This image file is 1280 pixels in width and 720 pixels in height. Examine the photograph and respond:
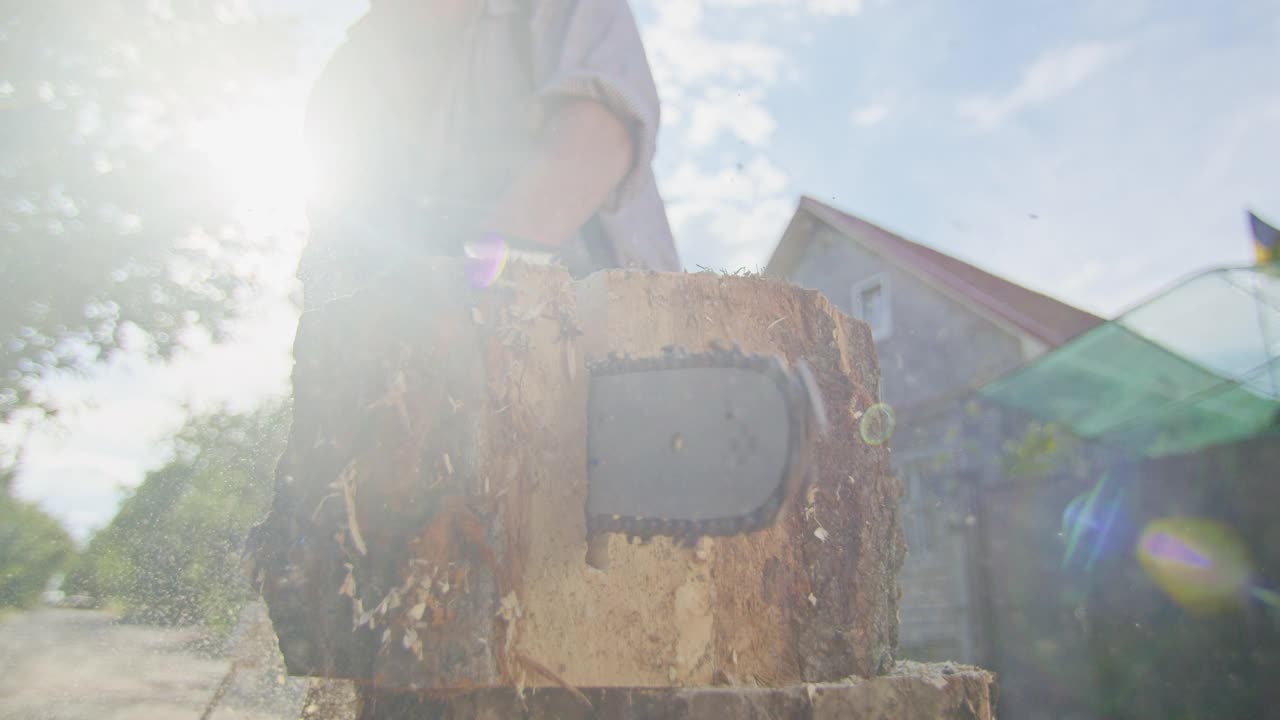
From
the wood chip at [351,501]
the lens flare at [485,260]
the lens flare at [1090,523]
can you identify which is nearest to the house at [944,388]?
the lens flare at [1090,523]

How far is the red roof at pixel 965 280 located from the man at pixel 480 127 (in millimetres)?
7836

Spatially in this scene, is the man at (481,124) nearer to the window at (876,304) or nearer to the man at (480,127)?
the man at (480,127)

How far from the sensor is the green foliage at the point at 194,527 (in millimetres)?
2811

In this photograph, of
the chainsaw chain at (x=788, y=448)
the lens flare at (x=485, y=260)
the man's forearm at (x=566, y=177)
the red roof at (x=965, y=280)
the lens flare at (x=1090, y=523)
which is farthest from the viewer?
the red roof at (x=965, y=280)

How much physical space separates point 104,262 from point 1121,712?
14392 millimetres

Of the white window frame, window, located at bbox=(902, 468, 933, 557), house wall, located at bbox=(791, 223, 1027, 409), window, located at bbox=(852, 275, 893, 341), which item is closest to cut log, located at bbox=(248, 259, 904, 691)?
house wall, located at bbox=(791, 223, 1027, 409)

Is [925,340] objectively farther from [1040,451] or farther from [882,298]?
[1040,451]

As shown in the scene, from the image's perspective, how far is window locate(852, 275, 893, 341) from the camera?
11.6 m

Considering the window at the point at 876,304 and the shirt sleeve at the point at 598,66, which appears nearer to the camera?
the shirt sleeve at the point at 598,66

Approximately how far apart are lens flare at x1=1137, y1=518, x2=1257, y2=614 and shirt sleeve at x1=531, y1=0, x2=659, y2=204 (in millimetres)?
7124

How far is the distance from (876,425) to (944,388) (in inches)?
371

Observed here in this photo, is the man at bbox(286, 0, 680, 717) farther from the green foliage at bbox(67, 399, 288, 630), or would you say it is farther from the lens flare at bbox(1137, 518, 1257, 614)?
the lens flare at bbox(1137, 518, 1257, 614)

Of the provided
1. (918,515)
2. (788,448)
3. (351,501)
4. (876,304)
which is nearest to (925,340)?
(876,304)

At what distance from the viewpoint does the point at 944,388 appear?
34.1 ft
